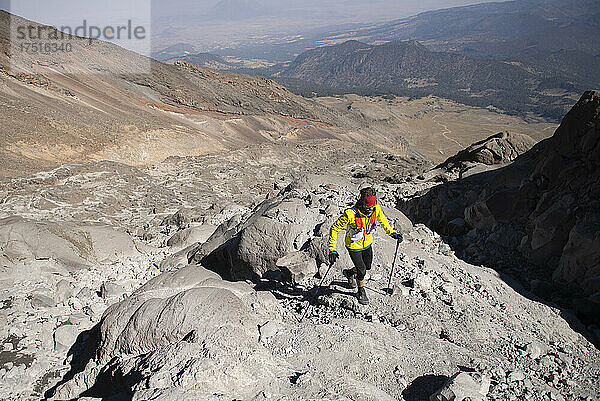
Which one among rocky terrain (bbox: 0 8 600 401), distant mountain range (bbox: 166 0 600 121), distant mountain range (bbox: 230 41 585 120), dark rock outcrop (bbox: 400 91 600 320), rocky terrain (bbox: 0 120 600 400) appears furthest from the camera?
distant mountain range (bbox: 166 0 600 121)

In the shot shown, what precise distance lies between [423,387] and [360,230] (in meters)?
1.96

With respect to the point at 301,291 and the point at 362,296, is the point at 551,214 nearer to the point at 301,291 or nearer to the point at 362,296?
the point at 362,296

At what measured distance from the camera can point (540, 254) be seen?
7.30 meters

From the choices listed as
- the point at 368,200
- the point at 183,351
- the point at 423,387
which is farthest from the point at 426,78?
the point at 183,351

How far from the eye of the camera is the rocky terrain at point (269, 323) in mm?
3717

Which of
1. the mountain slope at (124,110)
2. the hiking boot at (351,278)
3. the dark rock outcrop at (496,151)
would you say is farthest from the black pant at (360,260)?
the mountain slope at (124,110)

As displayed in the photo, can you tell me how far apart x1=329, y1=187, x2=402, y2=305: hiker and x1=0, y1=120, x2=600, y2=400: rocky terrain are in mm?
443

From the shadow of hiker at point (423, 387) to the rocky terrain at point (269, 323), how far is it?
0.05 feet

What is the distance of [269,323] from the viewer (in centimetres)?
454

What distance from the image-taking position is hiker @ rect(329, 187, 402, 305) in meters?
4.82

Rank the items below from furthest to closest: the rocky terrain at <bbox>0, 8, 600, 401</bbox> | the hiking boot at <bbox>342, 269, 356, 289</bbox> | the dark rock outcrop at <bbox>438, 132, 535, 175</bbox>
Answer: the dark rock outcrop at <bbox>438, 132, 535, 175</bbox>
the hiking boot at <bbox>342, 269, 356, 289</bbox>
the rocky terrain at <bbox>0, 8, 600, 401</bbox>

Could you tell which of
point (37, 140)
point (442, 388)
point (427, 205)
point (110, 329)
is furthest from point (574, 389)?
point (37, 140)

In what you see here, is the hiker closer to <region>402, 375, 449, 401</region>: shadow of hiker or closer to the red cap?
→ the red cap

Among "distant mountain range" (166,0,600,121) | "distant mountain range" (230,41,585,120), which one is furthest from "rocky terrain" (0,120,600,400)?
"distant mountain range" (230,41,585,120)
